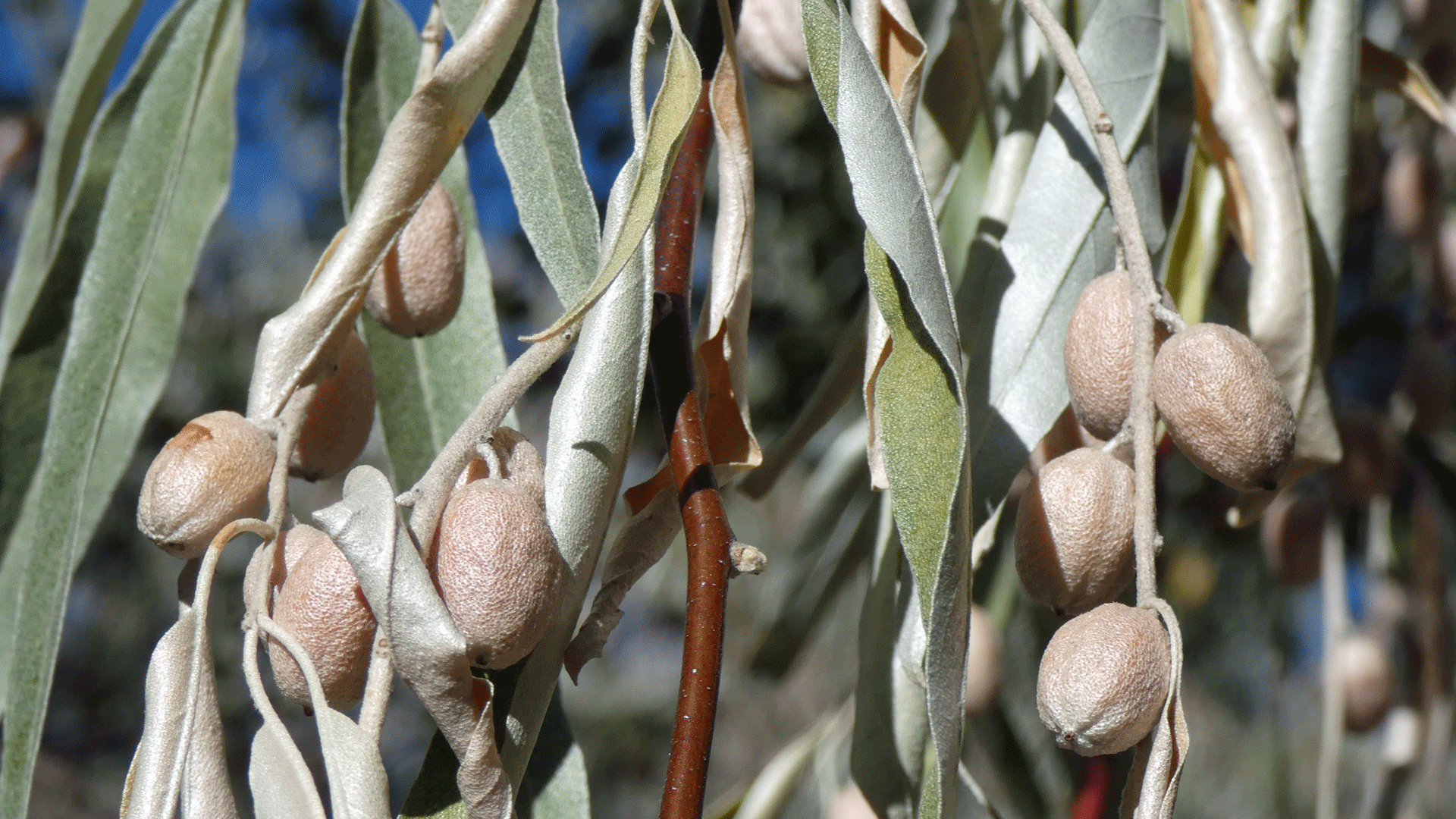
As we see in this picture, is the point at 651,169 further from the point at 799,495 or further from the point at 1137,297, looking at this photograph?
the point at 799,495

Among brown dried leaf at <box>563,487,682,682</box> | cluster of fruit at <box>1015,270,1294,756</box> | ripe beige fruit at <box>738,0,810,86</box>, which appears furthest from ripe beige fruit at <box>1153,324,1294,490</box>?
ripe beige fruit at <box>738,0,810,86</box>

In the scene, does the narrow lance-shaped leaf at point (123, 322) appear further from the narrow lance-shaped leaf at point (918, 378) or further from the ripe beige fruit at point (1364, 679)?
the ripe beige fruit at point (1364, 679)

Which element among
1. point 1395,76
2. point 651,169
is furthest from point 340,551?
point 1395,76

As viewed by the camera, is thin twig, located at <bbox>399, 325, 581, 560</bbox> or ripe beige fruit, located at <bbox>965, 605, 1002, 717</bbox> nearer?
thin twig, located at <bbox>399, 325, 581, 560</bbox>

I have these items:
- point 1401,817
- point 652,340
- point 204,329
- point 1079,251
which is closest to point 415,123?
point 652,340

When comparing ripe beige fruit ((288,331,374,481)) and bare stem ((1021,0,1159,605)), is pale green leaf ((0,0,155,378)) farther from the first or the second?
bare stem ((1021,0,1159,605))

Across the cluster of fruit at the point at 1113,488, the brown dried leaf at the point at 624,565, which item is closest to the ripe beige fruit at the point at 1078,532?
the cluster of fruit at the point at 1113,488
